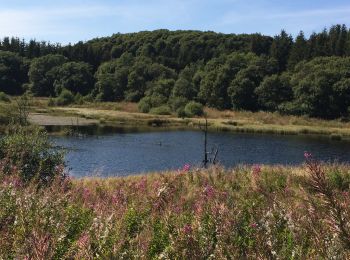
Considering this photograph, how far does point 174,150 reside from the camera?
5822 centimetres

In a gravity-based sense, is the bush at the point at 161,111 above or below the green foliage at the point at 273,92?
below

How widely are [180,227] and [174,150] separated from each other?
53.5 metres

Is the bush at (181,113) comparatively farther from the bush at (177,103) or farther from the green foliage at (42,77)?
the green foliage at (42,77)

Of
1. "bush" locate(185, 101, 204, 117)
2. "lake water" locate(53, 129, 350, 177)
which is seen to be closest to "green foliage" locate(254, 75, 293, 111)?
"bush" locate(185, 101, 204, 117)

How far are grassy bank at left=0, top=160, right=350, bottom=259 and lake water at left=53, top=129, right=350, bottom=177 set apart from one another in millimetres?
29743

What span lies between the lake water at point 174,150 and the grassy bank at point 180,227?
97.6 feet

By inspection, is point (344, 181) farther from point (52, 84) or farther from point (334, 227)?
point (52, 84)

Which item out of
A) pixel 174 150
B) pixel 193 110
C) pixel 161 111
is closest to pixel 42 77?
pixel 161 111

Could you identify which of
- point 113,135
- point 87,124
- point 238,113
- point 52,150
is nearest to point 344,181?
point 52,150

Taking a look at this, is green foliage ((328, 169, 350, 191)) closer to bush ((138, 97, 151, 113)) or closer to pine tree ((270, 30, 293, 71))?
bush ((138, 97, 151, 113))

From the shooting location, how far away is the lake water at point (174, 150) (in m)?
44.9

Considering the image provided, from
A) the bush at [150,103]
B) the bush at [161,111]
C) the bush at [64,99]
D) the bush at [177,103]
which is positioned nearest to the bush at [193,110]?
the bush at [177,103]

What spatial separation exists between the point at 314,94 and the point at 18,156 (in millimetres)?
98439

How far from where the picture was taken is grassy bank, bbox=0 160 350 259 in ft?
10.9
